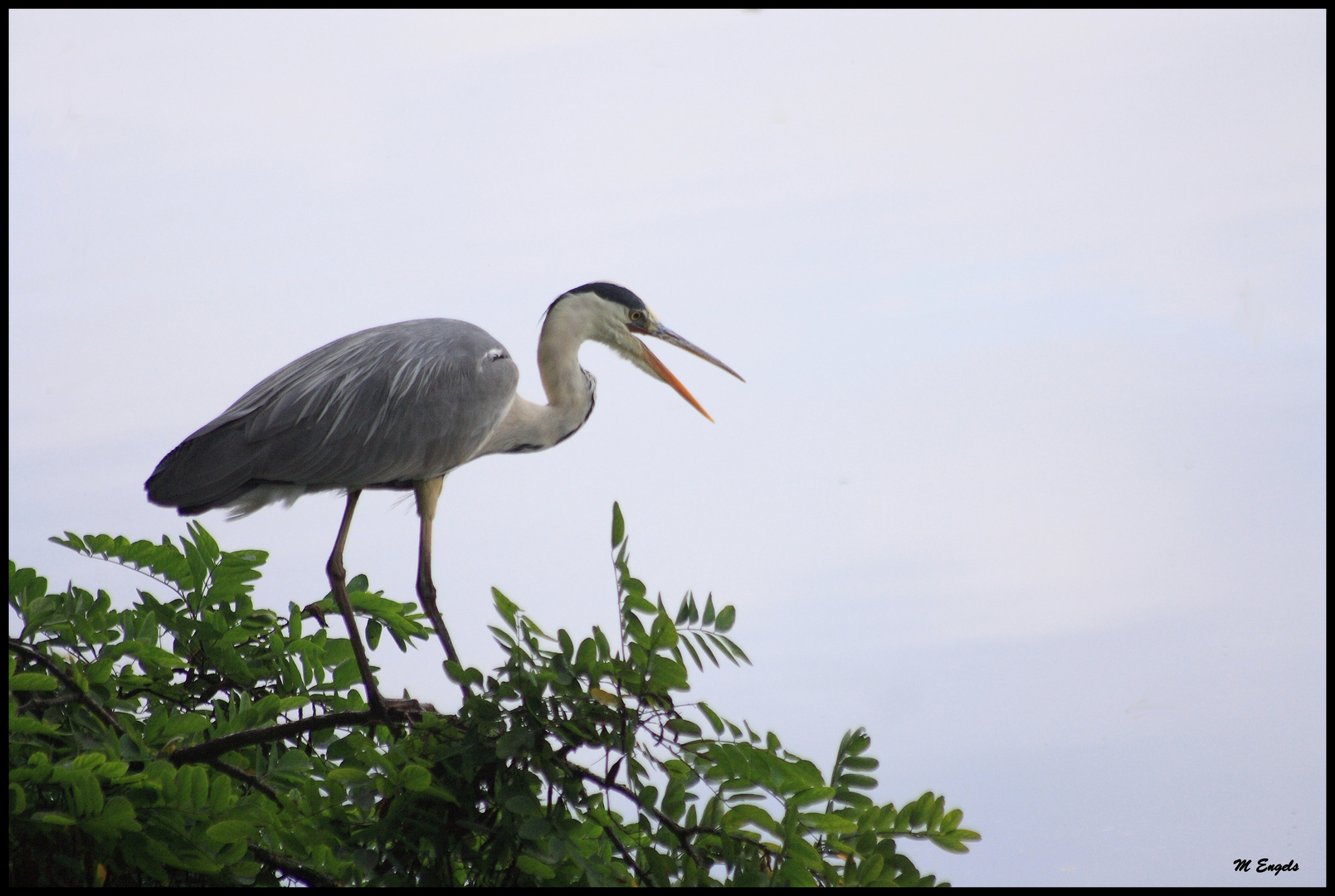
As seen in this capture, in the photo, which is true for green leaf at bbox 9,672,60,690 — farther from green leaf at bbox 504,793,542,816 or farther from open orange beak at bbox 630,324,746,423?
open orange beak at bbox 630,324,746,423

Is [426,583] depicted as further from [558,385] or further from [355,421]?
[558,385]

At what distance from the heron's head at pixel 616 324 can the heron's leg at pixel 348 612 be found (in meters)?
1.19

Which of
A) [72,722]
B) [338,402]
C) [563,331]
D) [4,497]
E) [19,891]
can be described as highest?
[563,331]

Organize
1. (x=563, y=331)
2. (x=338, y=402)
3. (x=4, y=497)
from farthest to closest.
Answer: (x=563, y=331) → (x=338, y=402) → (x=4, y=497)

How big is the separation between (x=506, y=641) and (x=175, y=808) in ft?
2.25

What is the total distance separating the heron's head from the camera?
4.30 meters

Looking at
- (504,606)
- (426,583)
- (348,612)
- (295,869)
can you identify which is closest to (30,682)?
(295,869)

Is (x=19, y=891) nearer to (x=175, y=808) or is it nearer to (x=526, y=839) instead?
(x=175, y=808)

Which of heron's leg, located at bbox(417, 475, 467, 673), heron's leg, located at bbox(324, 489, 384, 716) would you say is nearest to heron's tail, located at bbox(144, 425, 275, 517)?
heron's leg, located at bbox(324, 489, 384, 716)

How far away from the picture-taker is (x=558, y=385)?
14.2ft

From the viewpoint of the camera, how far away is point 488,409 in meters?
3.87

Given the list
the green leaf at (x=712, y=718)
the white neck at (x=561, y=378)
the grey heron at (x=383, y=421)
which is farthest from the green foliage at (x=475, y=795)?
the white neck at (x=561, y=378)

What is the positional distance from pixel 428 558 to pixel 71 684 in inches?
71.1

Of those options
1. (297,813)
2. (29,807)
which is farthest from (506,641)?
(29,807)
